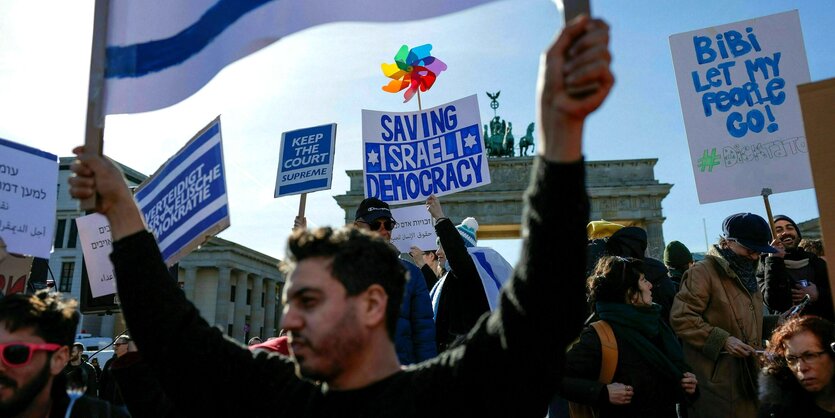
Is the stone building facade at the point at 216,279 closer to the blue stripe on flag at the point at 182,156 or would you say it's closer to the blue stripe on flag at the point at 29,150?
the blue stripe on flag at the point at 29,150

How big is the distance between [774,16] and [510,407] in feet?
15.2

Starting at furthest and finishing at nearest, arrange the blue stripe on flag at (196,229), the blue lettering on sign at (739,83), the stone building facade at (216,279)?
the stone building facade at (216,279)
the blue lettering on sign at (739,83)
the blue stripe on flag at (196,229)

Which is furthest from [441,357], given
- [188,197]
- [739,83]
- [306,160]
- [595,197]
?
[595,197]

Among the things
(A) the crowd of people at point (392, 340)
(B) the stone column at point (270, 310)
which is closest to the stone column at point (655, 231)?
(A) the crowd of people at point (392, 340)

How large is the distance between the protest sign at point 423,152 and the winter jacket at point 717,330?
2.39m

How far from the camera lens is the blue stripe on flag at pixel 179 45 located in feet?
7.69

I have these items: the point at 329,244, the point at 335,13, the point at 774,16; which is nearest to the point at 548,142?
the point at 329,244

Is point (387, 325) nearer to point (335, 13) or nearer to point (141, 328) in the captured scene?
point (141, 328)

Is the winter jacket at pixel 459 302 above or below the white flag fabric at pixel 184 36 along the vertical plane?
below

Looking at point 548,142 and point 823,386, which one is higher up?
point 548,142

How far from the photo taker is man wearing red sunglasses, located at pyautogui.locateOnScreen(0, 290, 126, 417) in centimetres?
253

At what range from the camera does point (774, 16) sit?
4965 millimetres

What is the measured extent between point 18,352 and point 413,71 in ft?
18.9

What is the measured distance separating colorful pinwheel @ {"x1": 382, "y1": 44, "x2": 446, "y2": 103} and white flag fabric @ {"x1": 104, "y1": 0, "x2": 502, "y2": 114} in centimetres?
529
